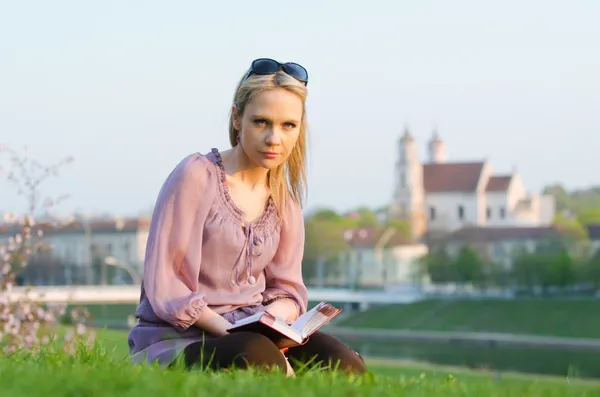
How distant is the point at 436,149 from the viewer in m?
102

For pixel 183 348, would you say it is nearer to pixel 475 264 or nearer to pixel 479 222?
pixel 475 264

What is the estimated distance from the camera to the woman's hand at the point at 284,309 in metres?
3.39

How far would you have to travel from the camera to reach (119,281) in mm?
70750

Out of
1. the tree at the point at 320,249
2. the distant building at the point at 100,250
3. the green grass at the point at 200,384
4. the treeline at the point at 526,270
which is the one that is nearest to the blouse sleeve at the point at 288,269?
the green grass at the point at 200,384

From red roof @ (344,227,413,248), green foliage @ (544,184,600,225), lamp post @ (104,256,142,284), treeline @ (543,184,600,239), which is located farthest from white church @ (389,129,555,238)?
lamp post @ (104,256,142,284)

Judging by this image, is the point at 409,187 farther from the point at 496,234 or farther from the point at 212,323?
the point at 212,323

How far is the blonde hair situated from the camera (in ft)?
11.1

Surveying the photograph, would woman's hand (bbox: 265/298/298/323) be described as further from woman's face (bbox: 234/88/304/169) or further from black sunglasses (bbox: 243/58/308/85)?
black sunglasses (bbox: 243/58/308/85)

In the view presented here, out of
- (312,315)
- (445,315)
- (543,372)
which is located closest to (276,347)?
(312,315)

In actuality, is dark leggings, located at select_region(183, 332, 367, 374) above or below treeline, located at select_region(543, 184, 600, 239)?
below

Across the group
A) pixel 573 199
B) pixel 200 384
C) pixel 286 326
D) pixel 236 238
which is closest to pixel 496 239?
pixel 573 199

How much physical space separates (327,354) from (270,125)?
64 centimetres

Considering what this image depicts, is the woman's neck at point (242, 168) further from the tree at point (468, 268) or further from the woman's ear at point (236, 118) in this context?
the tree at point (468, 268)

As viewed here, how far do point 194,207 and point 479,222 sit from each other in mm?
89303
